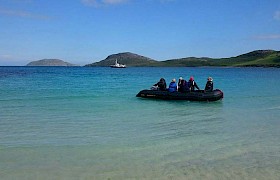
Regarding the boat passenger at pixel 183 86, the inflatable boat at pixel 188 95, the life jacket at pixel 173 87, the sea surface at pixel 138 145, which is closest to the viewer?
the sea surface at pixel 138 145

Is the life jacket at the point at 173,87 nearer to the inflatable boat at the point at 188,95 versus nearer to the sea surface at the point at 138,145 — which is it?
the inflatable boat at the point at 188,95

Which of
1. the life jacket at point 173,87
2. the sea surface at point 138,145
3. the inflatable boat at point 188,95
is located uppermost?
the life jacket at point 173,87

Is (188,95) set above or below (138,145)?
above

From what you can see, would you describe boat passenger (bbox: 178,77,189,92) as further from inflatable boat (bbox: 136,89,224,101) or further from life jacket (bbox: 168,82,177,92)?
inflatable boat (bbox: 136,89,224,101)

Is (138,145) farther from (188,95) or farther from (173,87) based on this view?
(173,87)

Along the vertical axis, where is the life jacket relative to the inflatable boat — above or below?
above

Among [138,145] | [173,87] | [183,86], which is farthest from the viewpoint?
[173,87]

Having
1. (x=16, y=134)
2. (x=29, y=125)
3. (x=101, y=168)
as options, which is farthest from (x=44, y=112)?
(x=101, y=168)

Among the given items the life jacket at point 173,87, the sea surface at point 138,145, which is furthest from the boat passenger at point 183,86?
the sea surface at point 138,145

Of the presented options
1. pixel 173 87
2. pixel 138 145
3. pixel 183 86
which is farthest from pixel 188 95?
pixel 138 145

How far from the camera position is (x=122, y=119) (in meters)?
17.0

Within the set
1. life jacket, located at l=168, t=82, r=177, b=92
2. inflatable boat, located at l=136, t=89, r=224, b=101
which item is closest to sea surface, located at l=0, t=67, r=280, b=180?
inflatable boat, located at l=136, t=89, r=224, b=101

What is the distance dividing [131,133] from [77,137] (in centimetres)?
199

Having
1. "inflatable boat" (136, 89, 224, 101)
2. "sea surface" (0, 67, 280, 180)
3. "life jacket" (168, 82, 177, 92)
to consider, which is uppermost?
"life jacket" (168, 82, 177, 92)
